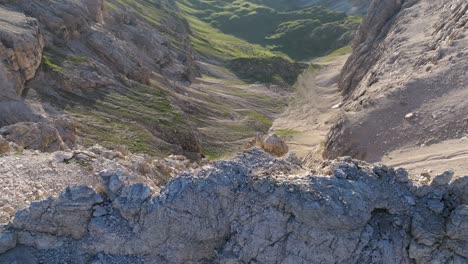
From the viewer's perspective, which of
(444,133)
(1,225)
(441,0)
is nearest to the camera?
(1,225)

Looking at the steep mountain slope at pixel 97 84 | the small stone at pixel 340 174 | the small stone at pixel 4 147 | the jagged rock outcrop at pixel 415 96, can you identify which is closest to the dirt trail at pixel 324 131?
the jagged rock outcrop at pixel 415 96

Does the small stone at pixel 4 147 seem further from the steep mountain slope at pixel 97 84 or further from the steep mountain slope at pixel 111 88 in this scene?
the steep mountain slope at pixel 97 84

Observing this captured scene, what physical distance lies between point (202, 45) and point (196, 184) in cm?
10691

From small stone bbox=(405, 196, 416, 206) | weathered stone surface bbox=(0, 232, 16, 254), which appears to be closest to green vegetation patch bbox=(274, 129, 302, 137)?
small stone bbox=(405, 196, 416, 206)

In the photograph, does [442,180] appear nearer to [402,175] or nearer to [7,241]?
[402,175]

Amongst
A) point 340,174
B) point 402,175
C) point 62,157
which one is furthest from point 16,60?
point 402,175

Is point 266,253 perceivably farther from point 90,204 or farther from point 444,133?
point 444,133

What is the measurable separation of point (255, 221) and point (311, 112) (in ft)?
212

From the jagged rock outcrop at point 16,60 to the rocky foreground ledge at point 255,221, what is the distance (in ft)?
87.9

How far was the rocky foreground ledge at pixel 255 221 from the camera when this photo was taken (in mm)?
15961

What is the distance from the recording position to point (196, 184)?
17188 mm

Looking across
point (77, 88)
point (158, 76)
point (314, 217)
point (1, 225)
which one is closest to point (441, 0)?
point (158, 76)

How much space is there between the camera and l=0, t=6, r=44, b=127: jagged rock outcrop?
40781mm

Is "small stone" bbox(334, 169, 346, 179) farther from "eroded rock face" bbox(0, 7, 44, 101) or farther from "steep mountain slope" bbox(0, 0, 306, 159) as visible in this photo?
"eroded rock face" bbox(0, 7, 44, 101)
